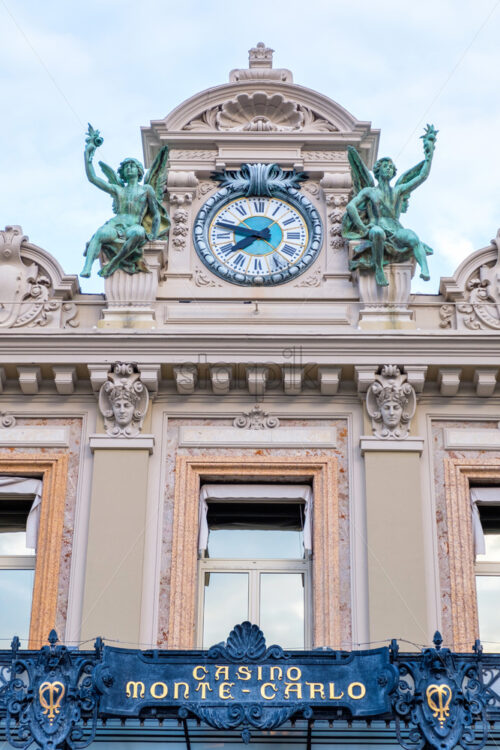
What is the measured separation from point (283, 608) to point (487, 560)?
91.7 inches

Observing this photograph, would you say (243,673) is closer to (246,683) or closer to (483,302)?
(246,683)

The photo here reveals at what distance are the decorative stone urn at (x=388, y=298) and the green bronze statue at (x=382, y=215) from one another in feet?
0.36

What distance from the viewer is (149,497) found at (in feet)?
49.6

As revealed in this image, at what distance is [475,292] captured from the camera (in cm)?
1631

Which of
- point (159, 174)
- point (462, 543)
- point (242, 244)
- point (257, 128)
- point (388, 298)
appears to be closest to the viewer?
point (462, 543)

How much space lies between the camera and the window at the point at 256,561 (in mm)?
14797

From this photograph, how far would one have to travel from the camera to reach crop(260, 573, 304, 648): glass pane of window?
48.2ft

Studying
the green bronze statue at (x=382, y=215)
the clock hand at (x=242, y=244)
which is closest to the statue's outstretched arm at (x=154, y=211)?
the clock hand at (x=242, y=244)

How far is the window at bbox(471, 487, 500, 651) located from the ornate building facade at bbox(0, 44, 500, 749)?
0.03 meters

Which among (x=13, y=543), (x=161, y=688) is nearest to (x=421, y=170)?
(x=13, y=543)

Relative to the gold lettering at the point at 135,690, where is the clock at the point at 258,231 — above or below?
above

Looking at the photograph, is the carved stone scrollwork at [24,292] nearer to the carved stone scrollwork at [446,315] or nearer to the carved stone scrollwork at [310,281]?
the carved stone scrollwork at [310,281]

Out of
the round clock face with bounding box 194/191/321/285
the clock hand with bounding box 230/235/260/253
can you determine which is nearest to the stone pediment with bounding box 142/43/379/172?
the round clock face with bounding box 194/191/321/285

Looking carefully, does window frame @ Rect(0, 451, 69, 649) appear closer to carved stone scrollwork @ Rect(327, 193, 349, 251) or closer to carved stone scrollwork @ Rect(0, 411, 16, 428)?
carved stone scrollwork @ Rect(0, 411, 16, 428)
